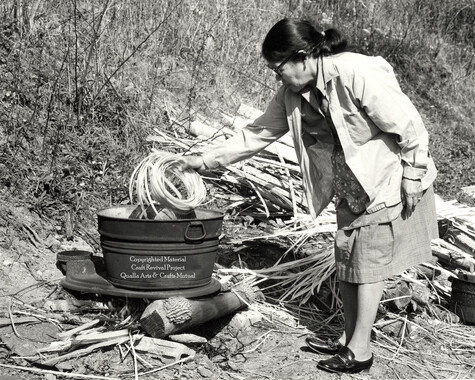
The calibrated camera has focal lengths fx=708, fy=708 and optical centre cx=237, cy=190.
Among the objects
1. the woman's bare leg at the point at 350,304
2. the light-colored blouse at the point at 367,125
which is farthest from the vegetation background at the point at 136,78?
the woman's bare leg at the point at 350,304

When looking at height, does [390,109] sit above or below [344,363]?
above

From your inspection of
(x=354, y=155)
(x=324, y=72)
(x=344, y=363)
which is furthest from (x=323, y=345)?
(x=324, y=72)

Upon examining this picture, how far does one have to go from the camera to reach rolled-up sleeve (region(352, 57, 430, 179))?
12.1 ft

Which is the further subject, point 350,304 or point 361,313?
point 350,304

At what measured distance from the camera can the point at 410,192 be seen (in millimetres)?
3873

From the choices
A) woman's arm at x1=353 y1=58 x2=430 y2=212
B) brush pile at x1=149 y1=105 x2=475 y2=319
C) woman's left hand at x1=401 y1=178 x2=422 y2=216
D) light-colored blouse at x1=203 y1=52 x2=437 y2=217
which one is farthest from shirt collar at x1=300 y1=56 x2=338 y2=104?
brush pile at x1=149 y1=105 x2=475 y2=319

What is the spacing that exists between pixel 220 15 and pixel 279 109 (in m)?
5.00

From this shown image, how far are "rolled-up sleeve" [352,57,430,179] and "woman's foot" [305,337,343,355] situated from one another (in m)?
1.27

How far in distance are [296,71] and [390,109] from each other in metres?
0.54

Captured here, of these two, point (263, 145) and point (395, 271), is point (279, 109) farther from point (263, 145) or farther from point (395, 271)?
point (395, 271)

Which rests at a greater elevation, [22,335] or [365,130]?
[365,130]

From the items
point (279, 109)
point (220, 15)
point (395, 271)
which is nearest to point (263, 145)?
point (279, 109)

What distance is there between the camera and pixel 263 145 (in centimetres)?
441

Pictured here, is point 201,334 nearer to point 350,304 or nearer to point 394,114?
point 350,304
